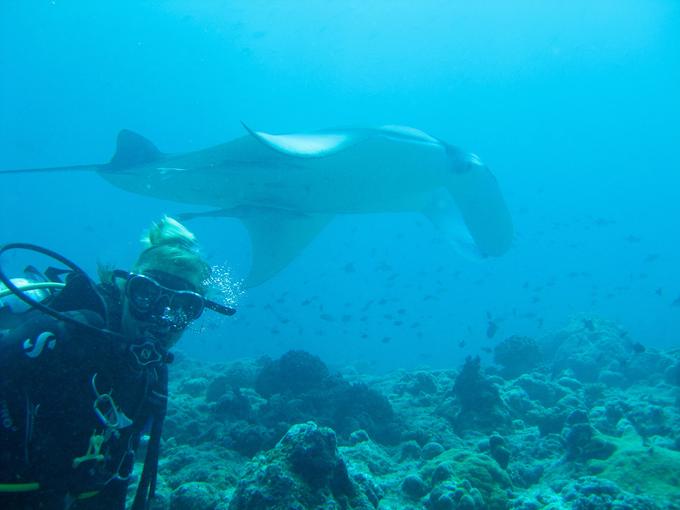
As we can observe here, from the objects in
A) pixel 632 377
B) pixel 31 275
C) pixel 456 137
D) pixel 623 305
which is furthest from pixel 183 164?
pixel 623 305

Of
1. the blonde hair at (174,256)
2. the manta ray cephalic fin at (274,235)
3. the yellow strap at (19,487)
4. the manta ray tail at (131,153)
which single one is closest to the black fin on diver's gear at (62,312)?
the blonde hair at (174,256)

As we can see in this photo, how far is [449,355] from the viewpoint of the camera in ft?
178

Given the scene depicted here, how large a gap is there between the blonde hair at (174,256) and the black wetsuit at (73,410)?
0.45 m

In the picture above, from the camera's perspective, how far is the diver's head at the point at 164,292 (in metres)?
2.43

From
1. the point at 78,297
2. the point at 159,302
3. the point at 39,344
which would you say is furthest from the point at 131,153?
the point at 39,344

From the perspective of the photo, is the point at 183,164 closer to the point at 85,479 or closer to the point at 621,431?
the point at 85,479

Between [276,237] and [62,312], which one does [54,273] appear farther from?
[276,237]

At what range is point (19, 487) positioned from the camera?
1.85 meters

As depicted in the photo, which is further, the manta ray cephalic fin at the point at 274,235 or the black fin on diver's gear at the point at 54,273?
the manta ray cephalic fin at the point at 274,235

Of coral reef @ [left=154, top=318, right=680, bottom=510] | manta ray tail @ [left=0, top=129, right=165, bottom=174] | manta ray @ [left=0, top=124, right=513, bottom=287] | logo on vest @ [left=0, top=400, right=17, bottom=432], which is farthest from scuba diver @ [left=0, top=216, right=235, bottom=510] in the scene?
manta ray tail @ [left=0, top=129, right=165, bottom=174]

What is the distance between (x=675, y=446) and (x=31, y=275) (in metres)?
8.00

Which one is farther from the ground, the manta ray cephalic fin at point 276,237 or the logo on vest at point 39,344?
the manta ray cephalic fin at point 276,237

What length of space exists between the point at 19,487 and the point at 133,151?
660 centimetres

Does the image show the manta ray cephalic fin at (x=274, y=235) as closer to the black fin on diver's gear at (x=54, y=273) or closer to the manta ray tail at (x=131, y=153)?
the manta ray tail at (x=131, y=153)
